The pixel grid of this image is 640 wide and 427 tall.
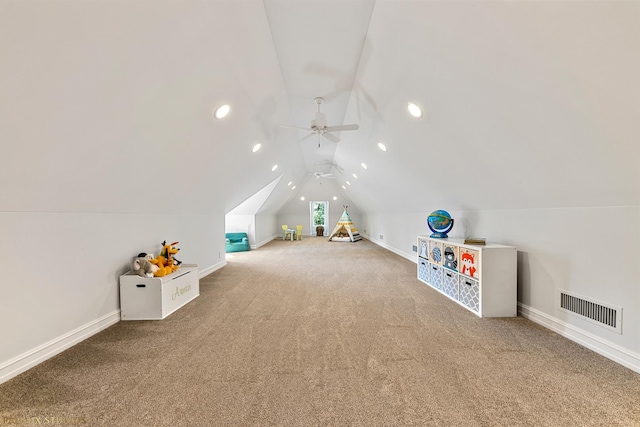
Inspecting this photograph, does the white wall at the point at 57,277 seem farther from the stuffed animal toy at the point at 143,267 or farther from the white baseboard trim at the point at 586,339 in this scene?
the white baseboard trim at the point at 586,339

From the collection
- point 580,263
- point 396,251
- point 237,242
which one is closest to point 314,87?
point 580,263

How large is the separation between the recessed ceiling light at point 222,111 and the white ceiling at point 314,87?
0.06 meters

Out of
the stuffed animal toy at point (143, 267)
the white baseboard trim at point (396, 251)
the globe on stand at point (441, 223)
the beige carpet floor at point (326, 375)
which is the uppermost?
the globe on stand at point (441, 223)

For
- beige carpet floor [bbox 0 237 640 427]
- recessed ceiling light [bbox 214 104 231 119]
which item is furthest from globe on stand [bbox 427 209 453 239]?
recessed ceiling light [bbox 214 104 231 119]

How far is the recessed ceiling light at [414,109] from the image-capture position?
2.74m

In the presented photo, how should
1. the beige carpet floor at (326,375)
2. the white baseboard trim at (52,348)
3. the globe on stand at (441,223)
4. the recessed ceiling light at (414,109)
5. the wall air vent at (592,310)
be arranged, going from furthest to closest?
the globe on stand at (441,223), the recessed ceiling light at (414,109), the wall air vent at (592,310), the white baseboard trim at (52,348), the beige carpet floor at (326,375)

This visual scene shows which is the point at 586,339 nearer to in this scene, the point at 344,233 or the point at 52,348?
the point at 52,348

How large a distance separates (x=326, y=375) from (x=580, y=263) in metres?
2.30

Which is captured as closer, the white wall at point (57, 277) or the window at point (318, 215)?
the white wall at point (57, 277)

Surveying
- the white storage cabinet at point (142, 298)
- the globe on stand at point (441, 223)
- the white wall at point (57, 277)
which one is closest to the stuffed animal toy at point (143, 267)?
the white storage cabinet at point (142, 298)

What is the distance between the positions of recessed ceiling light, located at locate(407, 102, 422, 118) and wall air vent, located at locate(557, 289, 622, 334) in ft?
6.96

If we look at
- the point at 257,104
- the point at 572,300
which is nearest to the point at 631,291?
the point at 572,300

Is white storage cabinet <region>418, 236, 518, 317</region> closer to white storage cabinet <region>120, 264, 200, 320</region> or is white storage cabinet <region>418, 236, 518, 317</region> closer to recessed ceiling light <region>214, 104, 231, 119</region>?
recessed ceiling light <region>214, 104, 231, 119</region>

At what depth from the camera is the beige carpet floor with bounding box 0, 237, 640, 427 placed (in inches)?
58.9
